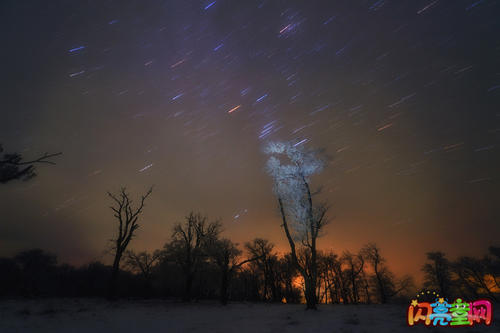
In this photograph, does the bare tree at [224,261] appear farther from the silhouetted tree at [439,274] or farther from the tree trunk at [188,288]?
the silhouetted tree at [439,274]

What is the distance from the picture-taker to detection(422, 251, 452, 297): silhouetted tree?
3806cm

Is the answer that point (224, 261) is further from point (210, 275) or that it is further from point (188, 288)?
point (210, 275)

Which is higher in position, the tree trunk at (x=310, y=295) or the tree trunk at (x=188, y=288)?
the tree trunk at (x=310, y=295)

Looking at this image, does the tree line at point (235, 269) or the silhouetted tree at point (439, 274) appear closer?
the tree line at point (235, 269)

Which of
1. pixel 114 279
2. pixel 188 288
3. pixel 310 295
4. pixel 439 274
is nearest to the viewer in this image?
pixel 310 295

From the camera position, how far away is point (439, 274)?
38500mm

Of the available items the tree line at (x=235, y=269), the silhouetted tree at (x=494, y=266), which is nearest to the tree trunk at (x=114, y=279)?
the tree line at (x=235, y=269)

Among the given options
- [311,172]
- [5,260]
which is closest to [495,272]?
[311,172]

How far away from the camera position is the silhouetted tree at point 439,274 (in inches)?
1499

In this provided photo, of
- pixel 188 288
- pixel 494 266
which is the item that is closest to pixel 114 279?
pixel 188 288

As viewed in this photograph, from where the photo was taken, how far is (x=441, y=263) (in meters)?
38.8

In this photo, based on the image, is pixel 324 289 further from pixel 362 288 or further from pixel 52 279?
pixel 52 279

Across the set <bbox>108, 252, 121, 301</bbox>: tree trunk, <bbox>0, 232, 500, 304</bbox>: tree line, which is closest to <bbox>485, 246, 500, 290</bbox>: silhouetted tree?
<bbox>0, 232, 500, 304</bbox>: tree line

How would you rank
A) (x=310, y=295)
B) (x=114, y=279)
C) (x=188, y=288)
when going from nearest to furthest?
(x=310, y=295), (x=114, y=279), (x=188, y=288)
